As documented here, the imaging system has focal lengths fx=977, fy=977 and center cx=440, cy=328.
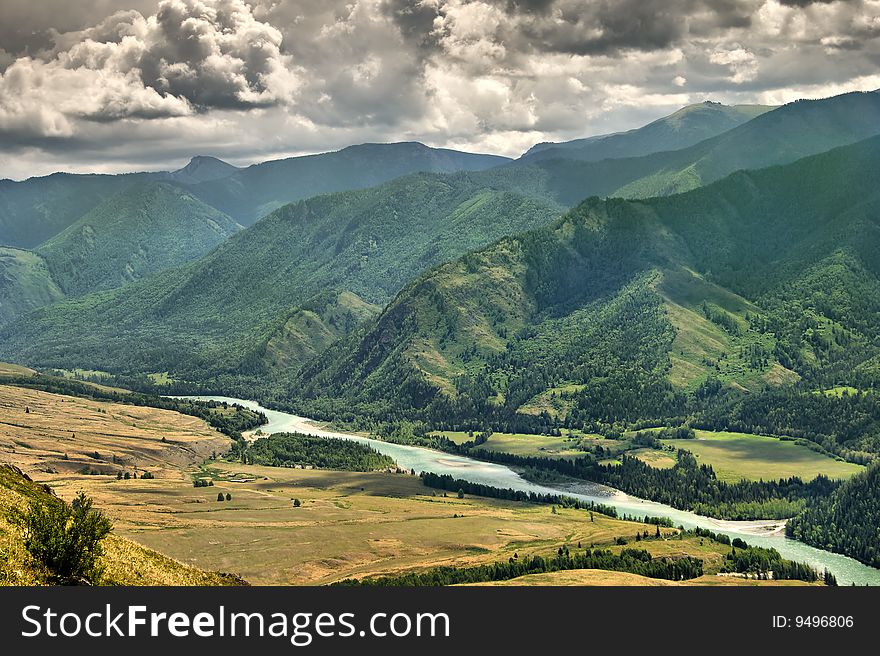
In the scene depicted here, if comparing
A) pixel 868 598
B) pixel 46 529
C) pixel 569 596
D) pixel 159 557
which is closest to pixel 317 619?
pixel 569 596

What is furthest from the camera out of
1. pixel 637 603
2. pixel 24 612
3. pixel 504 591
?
pixel 504 591

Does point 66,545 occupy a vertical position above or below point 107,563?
above

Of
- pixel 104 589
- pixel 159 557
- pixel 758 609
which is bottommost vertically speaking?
pixel 159 557

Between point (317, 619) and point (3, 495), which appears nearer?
point (317, 619)

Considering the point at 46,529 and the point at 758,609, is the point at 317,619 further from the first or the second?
the point at 758,609

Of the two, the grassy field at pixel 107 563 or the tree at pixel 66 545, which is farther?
the tree at pixel 66 545

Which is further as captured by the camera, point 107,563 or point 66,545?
point 107,563

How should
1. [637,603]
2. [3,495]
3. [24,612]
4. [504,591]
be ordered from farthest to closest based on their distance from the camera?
[3,495], [504,591], [637,603], [24,612]

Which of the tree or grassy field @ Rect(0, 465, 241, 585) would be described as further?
the tree

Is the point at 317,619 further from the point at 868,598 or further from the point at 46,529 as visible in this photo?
the point at 868,598

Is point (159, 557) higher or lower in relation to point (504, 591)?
lower
